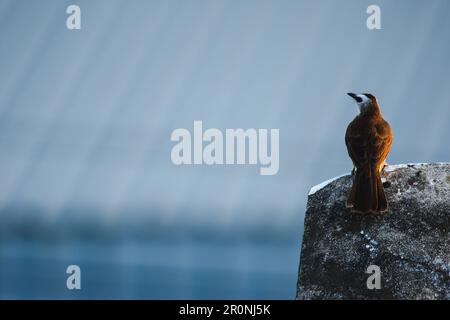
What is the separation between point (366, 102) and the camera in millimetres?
7059

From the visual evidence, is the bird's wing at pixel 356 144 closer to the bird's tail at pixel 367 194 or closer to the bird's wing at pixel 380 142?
the bird's wing at pixel 380 142

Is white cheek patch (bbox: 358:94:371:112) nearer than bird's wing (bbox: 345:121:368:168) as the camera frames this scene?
No

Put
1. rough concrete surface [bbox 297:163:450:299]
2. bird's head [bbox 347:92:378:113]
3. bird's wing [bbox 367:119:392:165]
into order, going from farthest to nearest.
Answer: bird's head [bbox 347:92:378:113] < bird's wing [bbox 367:119:392:165] < rough concrete surface [bbox 297:163:450:299]

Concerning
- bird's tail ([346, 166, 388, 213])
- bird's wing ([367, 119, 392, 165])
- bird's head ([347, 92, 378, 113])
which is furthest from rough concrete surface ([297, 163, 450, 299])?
bird's head ([347, 92, 378, 113])

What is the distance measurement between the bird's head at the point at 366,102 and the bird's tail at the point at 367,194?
4.70 ft

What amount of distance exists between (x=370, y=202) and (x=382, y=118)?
1.84 metres

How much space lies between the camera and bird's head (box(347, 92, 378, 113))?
22.9 feet

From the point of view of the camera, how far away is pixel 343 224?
17.7ft

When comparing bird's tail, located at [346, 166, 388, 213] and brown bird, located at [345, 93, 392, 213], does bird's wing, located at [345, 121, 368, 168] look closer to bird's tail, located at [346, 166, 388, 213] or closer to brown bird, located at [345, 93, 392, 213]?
brown bird, located at [345, 93, 392, 213]

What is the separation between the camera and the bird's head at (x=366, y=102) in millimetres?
6969

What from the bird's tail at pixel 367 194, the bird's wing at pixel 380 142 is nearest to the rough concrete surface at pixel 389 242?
the bird's tail at pixel 367 194
